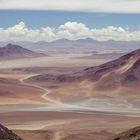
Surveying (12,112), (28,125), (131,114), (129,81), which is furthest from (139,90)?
(28,125)

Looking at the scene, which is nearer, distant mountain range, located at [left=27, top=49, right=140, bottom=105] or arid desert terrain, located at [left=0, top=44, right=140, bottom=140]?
arid desert terrain, located at [left=0, top=44, right=140, bottom=140]

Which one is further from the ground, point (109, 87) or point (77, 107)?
point (109, 87)

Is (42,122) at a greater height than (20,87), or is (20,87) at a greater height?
(20,87)

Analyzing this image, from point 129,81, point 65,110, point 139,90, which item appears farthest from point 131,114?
point 129,81

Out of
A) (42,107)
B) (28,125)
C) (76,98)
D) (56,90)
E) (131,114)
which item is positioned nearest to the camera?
(28,125)

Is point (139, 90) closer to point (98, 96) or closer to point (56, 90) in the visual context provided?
point (98, 96)

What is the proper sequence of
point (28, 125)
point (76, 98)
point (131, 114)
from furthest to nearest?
1. point (76, 98)
2. point (131, 114)
3. point (28, 125)

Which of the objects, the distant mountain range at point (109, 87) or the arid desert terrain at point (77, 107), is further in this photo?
the distant mountain range at point (109, 87)

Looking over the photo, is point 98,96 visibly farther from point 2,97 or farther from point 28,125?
point 28,125

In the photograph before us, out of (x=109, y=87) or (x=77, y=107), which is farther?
(x=109, y=87)

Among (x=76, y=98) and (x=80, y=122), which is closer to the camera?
(x=80, y=122)
